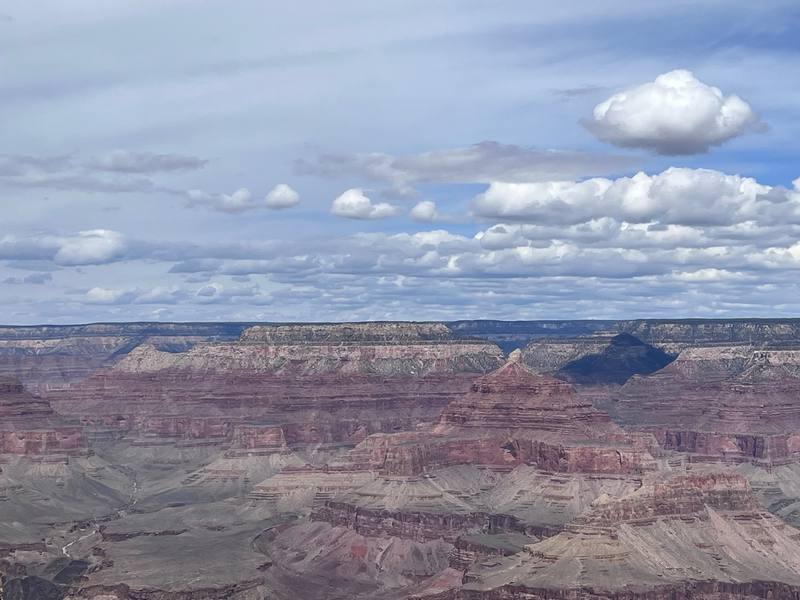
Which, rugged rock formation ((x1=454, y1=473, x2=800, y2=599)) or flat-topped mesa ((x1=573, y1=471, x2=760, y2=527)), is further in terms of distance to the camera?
flat-topped mesa ((x1=573, y1=471, x2=760, y2=527))

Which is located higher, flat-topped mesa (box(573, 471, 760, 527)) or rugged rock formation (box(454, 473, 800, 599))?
flat-topped mesa (box(573, 471, 760, 527))

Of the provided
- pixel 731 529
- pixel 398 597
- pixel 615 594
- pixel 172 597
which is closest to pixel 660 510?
pixel 731 529

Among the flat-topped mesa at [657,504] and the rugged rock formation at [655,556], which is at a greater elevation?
the flat-topped mesa at [657,504]

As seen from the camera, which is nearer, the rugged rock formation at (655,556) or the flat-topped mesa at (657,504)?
the rugged rock formation at (655,556)

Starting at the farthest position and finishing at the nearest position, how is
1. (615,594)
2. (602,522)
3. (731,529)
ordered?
(731,529)
(602,522)
(615,594)

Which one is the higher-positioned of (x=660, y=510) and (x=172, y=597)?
(x=660, y=510)

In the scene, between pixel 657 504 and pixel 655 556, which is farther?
pixel 657 504

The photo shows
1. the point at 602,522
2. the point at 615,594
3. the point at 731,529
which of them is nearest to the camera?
the point at 615,594

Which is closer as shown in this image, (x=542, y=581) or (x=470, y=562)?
(x=542, y=581)

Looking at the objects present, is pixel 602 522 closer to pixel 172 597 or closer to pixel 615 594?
pixel 615 594

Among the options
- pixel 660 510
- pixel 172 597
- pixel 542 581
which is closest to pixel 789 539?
pixel 660 510

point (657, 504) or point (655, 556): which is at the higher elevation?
point (657, 504)
